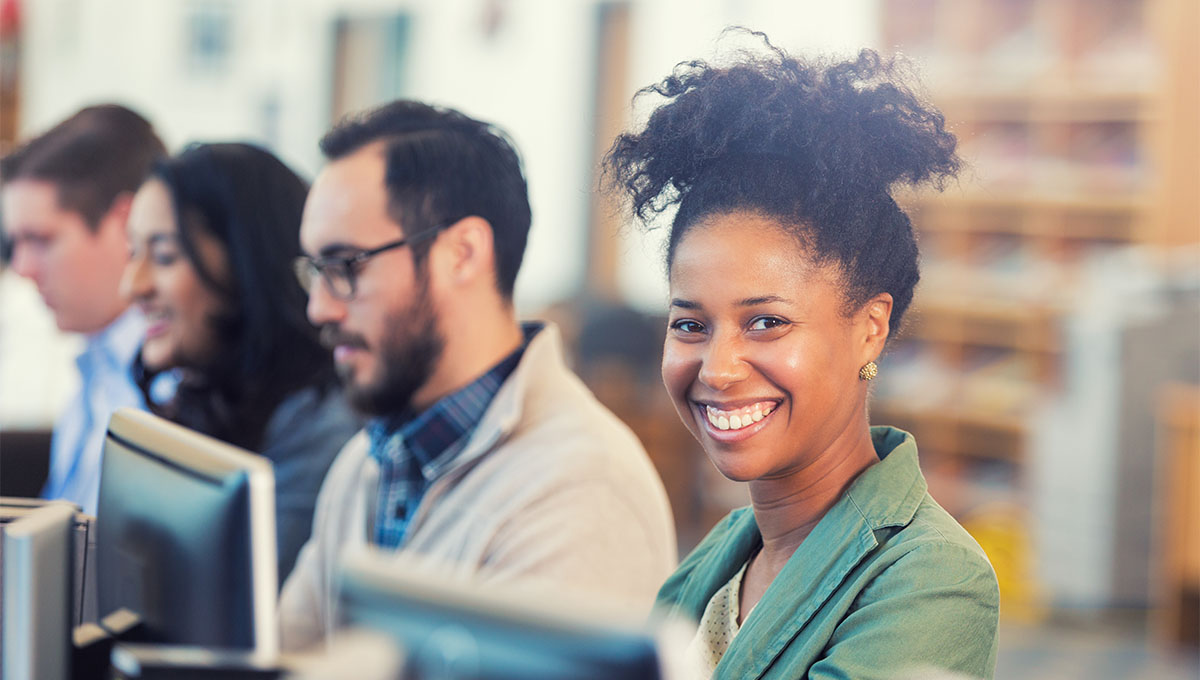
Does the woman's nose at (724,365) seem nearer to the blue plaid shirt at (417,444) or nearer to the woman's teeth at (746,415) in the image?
the woman's teeth at (746,415)

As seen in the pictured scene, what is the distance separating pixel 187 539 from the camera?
1027 millimetres

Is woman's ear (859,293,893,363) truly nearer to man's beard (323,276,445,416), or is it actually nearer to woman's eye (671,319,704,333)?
woman's eye (671,319,704,333)

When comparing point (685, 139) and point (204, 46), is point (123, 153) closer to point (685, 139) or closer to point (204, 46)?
point (685, 139)

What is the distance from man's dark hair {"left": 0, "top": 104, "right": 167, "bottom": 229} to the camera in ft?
8.69

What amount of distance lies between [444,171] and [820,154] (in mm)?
869

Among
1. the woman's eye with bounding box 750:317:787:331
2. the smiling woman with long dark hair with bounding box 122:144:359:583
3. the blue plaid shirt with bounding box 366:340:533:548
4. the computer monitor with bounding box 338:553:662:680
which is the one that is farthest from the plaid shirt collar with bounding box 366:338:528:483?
the computer monitor with bounding box 338:553:662:680

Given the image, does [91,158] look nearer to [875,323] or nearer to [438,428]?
[438,428]

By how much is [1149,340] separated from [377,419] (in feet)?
12.8

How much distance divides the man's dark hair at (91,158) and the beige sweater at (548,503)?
122cm

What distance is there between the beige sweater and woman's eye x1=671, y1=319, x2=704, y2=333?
0.47m

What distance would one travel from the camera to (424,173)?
1909 mm

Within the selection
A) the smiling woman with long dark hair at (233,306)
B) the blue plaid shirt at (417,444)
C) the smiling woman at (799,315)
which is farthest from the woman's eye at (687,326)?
the smiling woman with long dark hair at (233,306)

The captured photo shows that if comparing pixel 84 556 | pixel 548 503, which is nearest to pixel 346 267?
pixel 548 503

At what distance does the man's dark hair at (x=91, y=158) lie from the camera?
265cm
